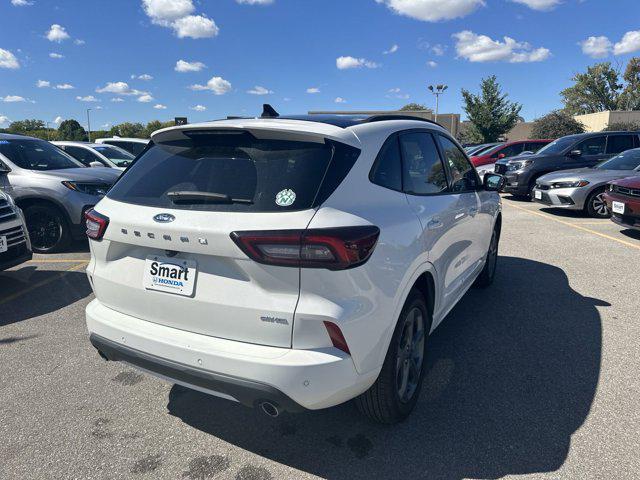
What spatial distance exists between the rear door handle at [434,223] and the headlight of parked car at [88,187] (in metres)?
5.79

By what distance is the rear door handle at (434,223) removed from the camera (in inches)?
111

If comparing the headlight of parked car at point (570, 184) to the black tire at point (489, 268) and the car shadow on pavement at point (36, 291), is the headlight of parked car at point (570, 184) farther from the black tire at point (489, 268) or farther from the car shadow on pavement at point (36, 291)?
the car shadow on pavement at point (36, 291)

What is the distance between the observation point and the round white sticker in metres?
2.09

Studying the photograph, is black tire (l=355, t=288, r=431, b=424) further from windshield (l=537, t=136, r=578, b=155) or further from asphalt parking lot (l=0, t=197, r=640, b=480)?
windshield (l=537, t=136, r=578, b=155)

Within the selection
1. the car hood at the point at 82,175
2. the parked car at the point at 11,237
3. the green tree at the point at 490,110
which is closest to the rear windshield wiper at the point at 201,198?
the parked car at the point at 11,237

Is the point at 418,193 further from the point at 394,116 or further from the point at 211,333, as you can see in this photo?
the point at 211,333

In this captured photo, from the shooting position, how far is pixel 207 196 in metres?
2.23

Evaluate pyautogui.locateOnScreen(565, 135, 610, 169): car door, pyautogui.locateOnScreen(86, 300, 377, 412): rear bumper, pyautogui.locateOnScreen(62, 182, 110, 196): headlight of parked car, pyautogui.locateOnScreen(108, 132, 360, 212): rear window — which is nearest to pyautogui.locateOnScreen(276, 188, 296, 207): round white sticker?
pyautogui.locateOnScreen(108, 132, 360, 212): rear window

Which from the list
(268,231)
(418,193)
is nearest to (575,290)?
(418,193)

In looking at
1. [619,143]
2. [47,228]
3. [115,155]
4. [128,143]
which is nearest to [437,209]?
[47,228]

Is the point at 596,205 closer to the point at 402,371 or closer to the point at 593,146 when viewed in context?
the point at 593,146

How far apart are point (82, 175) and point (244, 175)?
5.98m

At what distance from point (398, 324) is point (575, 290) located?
11.6ft

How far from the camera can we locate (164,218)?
225cm
